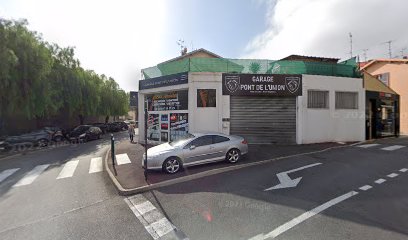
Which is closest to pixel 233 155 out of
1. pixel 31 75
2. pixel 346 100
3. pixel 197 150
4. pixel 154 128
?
pixel 197 150

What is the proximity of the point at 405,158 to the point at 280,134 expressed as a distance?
5798 mm

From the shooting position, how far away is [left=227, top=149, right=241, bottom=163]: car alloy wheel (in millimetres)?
10063

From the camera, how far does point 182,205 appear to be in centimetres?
592

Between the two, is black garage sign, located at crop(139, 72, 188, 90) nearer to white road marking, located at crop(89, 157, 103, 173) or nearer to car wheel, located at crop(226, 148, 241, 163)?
car wheel, located at crop(226, 148, 241, 163)

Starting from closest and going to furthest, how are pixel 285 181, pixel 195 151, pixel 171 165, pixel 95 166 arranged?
pixel 285 181 < pixel 171 165 < pixel 195 151 < pixel 95 166

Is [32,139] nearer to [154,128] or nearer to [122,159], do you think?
[154,128]

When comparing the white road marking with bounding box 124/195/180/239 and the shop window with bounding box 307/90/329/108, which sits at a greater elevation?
the shop window with bounding box 307/90/329/108

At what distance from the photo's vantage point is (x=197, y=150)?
9383 mm

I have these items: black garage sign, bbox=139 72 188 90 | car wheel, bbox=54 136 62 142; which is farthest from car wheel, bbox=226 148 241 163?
car wheel, bbox=54 136 62 142

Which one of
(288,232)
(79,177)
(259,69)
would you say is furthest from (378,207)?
(259,69)

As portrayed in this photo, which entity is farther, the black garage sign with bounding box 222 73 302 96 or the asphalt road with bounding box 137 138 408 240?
the black garage sign with bounding box 222 73 302 96

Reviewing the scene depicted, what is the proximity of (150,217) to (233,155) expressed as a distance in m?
5.36

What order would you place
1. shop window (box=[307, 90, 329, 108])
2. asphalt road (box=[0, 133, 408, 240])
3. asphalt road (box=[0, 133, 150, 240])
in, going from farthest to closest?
shop window (box=[307, 90, 329, 108]), asphalt road (box=[0, 133, 150, 240]), asphalt road (box=[0, 133, 408, 240])

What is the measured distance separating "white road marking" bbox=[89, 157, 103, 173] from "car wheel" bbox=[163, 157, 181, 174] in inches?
131
